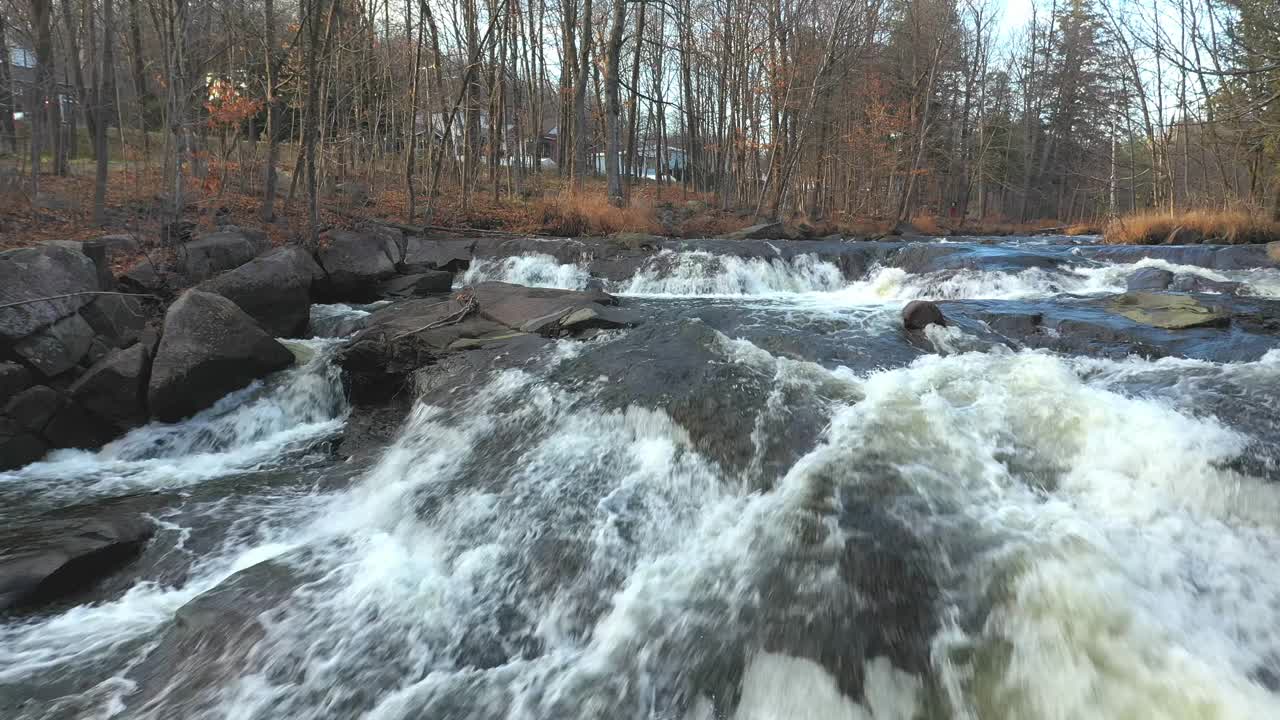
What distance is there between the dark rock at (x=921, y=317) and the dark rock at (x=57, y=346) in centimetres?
879

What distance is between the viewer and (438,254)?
13336 millimetres

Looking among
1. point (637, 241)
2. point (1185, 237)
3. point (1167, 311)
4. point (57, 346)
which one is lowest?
point (57, 346)

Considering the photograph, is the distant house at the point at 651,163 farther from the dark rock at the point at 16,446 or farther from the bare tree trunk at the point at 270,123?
the dark rock at the point at 16,446

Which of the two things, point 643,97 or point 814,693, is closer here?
point 814,693

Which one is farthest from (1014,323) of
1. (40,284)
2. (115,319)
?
(40,284)

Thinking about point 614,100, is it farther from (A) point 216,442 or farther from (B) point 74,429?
(B) point 74,429

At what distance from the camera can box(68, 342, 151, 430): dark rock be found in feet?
19.1

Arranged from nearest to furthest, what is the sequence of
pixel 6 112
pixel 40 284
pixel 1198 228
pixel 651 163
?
pixel 40 284
pixel 1198 228
pixel 6 112
pixel 651 163

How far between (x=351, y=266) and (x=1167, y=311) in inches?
458

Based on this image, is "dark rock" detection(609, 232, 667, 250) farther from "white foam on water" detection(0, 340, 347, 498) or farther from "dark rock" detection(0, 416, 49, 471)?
"dark rock" detection(0, 416, 49, 471)

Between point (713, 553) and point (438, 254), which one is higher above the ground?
point (438, 254)

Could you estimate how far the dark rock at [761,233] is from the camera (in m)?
15.9

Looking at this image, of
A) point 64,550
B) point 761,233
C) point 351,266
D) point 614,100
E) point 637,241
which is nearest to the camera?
point 64,550

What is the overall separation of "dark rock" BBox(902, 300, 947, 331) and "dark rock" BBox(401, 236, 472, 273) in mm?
8990
